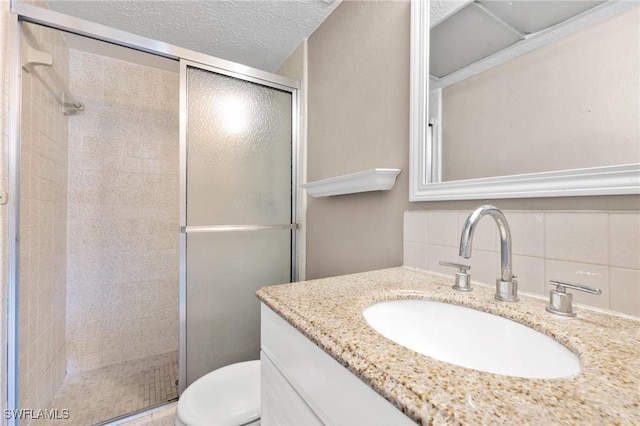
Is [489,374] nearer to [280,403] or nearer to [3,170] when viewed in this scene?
[280,403]

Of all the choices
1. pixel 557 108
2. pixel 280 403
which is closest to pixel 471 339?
pixel 280 403

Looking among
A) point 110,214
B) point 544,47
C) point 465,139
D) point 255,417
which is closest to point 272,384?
point 255,417

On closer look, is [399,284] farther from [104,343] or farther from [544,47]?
[104,343]

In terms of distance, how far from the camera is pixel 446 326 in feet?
2.27

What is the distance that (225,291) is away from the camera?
1492 millimetres

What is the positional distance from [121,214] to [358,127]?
1.74 meters

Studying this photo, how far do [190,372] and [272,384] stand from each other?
972 millimetres

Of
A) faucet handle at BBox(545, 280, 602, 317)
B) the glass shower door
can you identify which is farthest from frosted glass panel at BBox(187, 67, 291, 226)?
faucet handle at BBox(545, 280, 602, 317)

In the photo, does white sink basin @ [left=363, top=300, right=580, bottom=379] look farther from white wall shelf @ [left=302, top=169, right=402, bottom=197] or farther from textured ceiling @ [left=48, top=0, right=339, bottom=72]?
textured ceiling @ [left=48, top=0, right=339, bottom=72]

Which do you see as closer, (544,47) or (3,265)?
(544,47)

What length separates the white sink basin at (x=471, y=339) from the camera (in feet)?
1.66

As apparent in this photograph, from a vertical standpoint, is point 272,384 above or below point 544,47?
below

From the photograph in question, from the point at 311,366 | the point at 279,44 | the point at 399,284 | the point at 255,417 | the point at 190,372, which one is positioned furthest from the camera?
the point at 279,44

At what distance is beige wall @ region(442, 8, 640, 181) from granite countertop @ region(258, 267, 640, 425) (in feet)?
1.19
